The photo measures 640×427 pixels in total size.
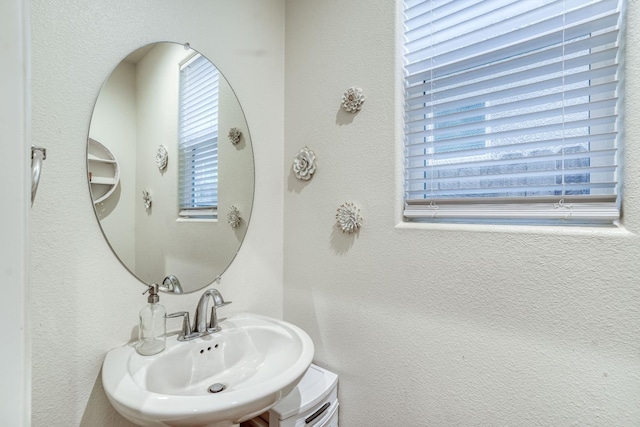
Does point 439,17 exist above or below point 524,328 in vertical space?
above

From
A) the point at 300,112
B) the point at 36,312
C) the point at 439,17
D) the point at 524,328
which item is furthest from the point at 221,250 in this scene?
the point at 439,17

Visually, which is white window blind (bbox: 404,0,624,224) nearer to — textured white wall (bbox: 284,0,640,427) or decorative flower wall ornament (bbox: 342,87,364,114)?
textured white wall (bbox: 284,0,640,427)

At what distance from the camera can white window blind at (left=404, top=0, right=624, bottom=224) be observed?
801mm

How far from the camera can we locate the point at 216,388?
3.36 feet

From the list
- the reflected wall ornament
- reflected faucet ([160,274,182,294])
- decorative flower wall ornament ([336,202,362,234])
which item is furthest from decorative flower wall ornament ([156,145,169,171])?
decorative flower wall ornament ([336,202,362,234])

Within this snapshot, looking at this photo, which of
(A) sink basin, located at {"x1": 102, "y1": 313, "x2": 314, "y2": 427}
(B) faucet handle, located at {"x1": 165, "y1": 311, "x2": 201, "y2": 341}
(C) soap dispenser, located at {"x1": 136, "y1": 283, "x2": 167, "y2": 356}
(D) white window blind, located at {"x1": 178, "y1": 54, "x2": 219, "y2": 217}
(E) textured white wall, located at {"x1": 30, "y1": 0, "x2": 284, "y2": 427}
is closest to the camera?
(A) sink basin, located at {"x1": 102, "y1": 313, "x2": 314, "y2": 427}

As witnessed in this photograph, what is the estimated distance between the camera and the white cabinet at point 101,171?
3.11 feet

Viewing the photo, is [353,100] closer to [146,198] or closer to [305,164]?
[305,164]

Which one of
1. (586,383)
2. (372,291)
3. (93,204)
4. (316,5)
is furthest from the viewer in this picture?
(316,5)

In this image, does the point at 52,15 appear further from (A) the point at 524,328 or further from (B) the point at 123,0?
(A) the point at 524,328

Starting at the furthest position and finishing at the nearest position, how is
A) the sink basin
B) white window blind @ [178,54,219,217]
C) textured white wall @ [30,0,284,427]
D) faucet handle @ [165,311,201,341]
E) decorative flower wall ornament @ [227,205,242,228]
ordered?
1. decorative flower wall ornament @ [227,205,242,228]
2. white window blind @ [178,54,219,217]
3. faucet handle @ [165,311,201,341]
4. textured white wall @ [30,0,284,427]
5. the sink basin

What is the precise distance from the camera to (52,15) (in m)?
0.86

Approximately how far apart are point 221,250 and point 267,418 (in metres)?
0.65

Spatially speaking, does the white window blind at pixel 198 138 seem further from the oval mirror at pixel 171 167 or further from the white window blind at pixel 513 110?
the white window blind at pixel 513 110
